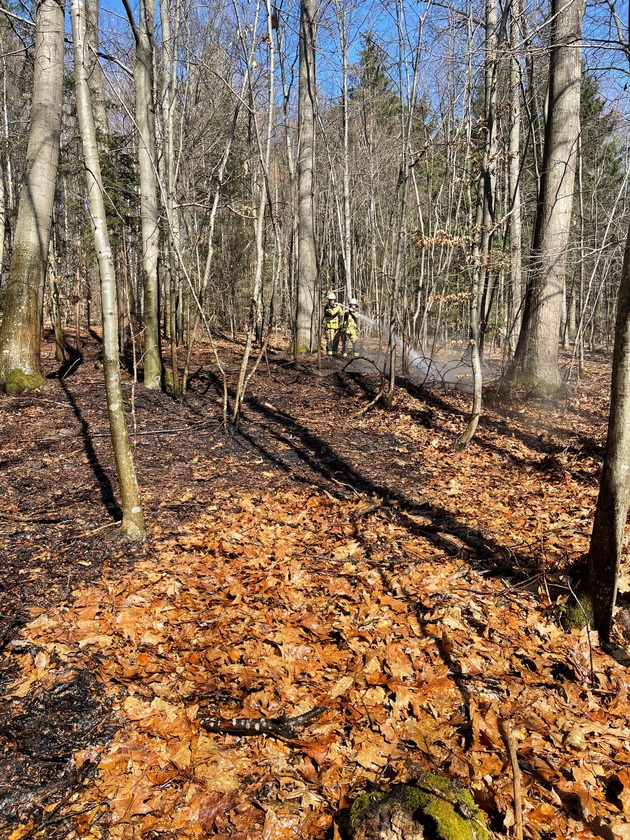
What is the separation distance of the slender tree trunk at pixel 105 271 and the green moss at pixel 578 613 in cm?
365

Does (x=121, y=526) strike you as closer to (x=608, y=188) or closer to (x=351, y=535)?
(x=351, y=535)

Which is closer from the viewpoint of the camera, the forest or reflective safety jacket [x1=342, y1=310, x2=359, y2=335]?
the forest

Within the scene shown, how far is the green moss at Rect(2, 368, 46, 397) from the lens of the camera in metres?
7.89

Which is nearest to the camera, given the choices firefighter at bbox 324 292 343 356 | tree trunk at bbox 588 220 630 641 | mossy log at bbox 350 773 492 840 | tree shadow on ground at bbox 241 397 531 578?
mossy log at bbox 350 773 492 840

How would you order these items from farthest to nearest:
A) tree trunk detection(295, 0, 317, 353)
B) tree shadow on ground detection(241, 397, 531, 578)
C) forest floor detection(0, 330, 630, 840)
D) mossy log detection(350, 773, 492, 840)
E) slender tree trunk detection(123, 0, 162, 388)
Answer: tree trunk detection(295, 0, 317, 353)
slender tree trunk detection(123, 0, 162, 388)
tree shadow on ground detection(241, 397, 531, 578)
forest floor detection(0, 330, 630, 840)
mossy log detection(350, 773, 492, 840)

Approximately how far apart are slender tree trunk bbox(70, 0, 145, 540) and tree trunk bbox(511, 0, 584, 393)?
6.79m

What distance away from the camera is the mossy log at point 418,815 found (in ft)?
6.88

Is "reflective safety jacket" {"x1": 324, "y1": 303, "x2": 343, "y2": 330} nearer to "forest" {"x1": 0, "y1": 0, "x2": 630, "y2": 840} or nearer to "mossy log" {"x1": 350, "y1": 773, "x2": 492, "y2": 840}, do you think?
"forest" {"x1": 0, "y1": 0, "x2": 630, "y2": 840}

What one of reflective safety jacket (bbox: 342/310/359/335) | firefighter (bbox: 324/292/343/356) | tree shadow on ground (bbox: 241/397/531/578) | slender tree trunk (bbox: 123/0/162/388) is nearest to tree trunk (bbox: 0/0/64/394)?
slender tree trunk (bbox: 123/0/162/388)

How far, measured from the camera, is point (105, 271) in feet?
12.4

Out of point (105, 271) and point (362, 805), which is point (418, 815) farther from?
point (105, 271)

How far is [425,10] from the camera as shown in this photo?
21.4ft

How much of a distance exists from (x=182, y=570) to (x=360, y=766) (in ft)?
7.39

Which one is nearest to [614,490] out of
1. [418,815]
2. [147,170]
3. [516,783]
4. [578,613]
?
[578,613]
